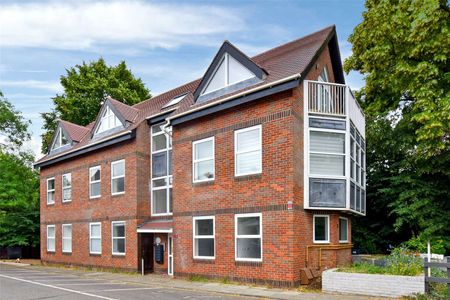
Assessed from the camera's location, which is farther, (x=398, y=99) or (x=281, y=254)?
(x=398, y=99)

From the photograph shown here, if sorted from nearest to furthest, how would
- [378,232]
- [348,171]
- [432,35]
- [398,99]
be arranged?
1. [348,171]
2. [432,35]
3. [398,99]
4. [378,232]

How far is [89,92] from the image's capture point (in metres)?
43.9

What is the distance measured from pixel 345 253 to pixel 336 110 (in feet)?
17.6

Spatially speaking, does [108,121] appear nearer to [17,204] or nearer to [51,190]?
[51,190]

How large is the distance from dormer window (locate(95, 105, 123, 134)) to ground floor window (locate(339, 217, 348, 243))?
39.5 feet

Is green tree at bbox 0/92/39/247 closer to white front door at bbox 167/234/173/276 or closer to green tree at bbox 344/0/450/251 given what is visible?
white front door at bbox 167/234/173/276

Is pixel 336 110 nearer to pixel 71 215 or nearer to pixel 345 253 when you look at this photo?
pixel 345 253

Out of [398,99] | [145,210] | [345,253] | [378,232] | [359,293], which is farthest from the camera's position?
[378,232]

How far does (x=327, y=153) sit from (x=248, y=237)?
391 centimetres

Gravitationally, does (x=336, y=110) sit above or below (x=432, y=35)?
below

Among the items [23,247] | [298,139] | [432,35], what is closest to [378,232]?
[432,35]

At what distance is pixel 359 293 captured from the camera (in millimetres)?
13875

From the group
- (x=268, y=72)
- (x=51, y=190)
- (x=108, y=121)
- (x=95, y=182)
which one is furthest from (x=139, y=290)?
(x=51, y=190)

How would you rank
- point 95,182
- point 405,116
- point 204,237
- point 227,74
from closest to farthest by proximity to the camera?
point 204,237
point 227,74
point 405,116
point 95,182
